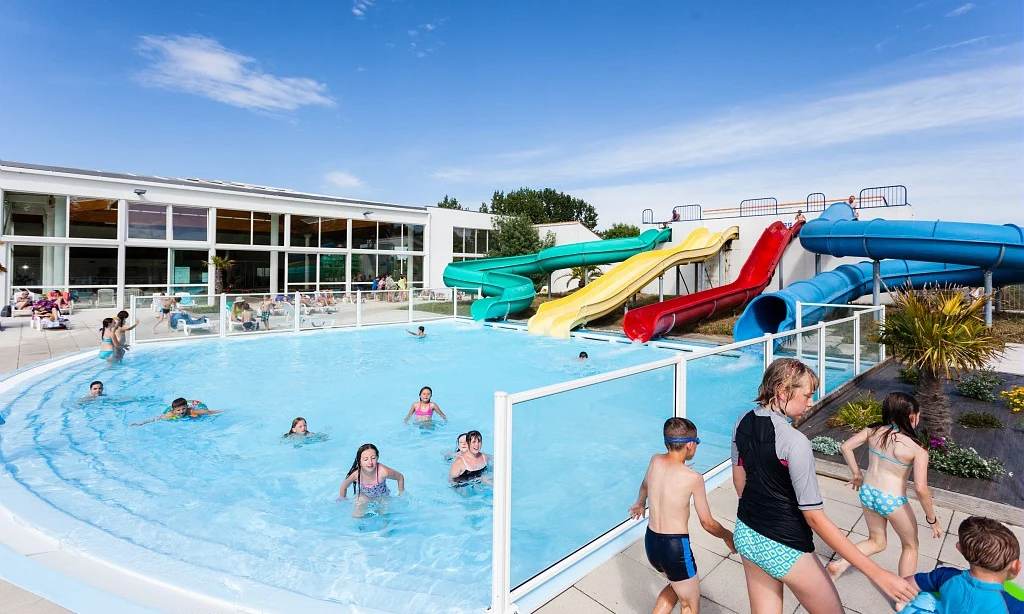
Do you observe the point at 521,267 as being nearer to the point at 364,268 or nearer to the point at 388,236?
the point at 388,236


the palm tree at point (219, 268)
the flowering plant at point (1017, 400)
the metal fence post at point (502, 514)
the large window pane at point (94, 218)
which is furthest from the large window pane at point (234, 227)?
the flowering plant at point (1017, 400)

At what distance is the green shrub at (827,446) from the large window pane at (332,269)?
2332cm

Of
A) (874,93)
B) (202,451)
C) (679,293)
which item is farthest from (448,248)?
(202,451)

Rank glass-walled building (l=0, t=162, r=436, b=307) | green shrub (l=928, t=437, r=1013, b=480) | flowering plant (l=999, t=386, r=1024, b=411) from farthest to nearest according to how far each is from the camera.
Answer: glass-walled building (l=0, t=162, r=436, b=307) < flowering plant (l=999, t=386, r=1024, b=411) < green shrub (l=928, t=437, r=1013, b=480)

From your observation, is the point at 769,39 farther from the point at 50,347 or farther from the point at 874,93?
the point at 50,347

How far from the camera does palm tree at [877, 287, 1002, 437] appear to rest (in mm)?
5785

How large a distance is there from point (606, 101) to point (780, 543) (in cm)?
1982

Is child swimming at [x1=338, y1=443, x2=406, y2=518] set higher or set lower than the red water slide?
lower

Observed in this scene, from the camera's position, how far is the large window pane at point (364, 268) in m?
26.1

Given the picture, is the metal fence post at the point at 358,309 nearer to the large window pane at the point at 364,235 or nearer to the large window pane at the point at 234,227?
the large window pane at the point at 234,227

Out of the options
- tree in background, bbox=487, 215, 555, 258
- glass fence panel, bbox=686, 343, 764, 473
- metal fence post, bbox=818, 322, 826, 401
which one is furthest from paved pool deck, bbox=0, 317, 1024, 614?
tree in background, bbox=487, 215, 555, 258

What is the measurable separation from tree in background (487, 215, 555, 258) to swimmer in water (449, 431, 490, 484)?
24640 mm

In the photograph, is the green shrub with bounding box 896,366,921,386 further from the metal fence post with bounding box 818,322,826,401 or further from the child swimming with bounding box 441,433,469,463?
the child swimming with bounding box 441,433,469,463

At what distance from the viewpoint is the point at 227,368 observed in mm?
11883
